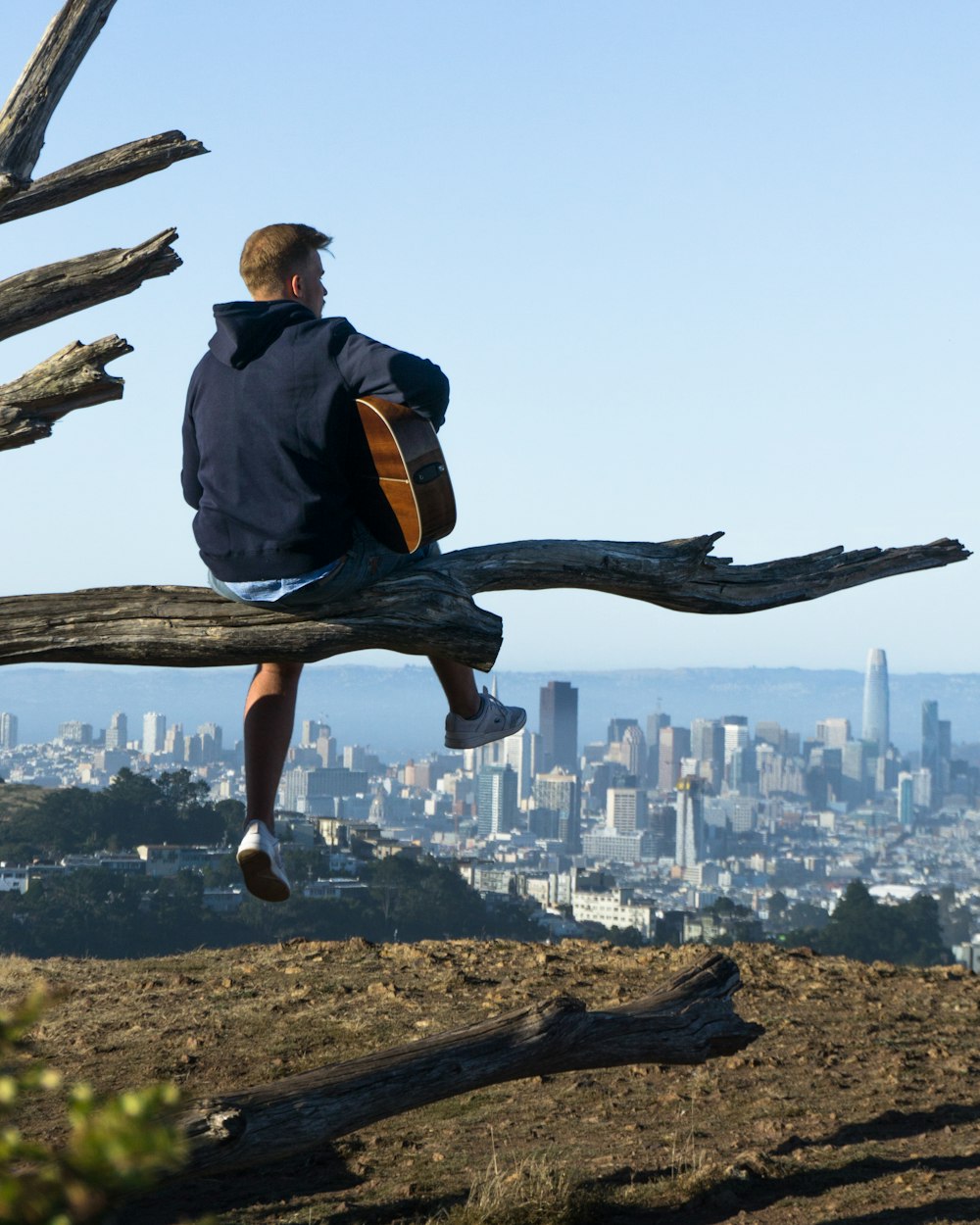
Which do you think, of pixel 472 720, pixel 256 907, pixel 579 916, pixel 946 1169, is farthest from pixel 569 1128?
pixel 579 916

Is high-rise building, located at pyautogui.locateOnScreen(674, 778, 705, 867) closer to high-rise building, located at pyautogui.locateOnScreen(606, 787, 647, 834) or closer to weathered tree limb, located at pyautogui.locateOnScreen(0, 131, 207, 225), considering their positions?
high-rise building, located at pyautogui.locateOnScreen(606, 787, 647, 834)

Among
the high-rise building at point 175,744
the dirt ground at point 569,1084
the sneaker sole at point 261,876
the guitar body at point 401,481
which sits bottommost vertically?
the high-rise building at point 175,744

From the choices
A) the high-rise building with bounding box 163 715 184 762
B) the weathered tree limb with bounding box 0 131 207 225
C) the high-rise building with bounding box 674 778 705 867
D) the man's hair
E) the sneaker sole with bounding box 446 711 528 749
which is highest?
the weathered tree limb with bounding box 0 131 207 225

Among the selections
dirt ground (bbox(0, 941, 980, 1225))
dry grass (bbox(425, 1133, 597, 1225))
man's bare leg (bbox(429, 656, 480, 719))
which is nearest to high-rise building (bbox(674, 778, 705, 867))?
dirt ground (bbox(0, 941, 980, 1225))

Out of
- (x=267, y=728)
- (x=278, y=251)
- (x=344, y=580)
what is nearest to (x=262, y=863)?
(x=267, y=728)

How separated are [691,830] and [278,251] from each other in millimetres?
150032

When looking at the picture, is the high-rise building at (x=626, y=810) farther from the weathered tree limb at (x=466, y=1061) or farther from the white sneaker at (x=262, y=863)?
the white sneaker at (x=262, y=863)

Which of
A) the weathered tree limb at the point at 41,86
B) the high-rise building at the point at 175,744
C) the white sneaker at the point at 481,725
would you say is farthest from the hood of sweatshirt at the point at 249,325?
the high-rise building at the point at 175,744

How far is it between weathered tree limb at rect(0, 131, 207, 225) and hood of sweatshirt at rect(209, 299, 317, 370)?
1.74 m

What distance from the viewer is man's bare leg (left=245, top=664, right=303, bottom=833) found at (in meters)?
5.24

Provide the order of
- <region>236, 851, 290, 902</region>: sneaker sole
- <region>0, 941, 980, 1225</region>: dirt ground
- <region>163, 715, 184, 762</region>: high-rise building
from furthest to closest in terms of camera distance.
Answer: <region>163, 715, 184, 762</region>: high-rise building
<region>0, 941, 980, 1225</region>: dirt ground
<region>236, 851, 290, 902</region>: sneaker sole

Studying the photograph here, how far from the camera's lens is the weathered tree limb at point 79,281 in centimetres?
555

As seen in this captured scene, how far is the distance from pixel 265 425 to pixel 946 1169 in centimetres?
464

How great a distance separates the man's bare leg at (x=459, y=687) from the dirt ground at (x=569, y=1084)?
1798 millimetres
